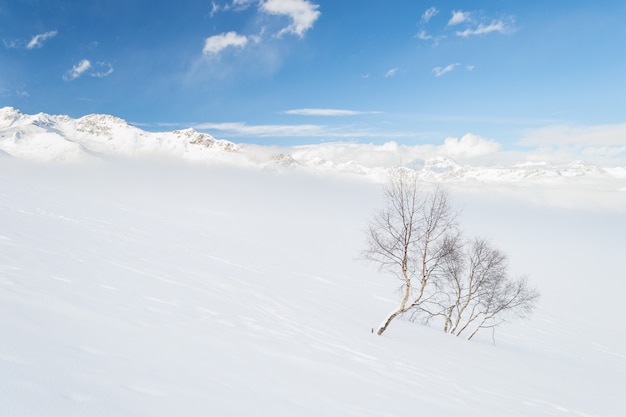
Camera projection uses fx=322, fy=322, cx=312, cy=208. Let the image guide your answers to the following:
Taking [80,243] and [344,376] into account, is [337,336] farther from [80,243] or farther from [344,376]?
[80,243]

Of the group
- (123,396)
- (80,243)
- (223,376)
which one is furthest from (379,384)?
(80,243)

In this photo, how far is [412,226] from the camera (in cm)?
1479

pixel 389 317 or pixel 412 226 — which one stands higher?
pixel 412 226

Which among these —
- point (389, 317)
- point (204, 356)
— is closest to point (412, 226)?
point (389, 317)

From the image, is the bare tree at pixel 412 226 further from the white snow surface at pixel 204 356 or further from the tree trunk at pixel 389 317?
the white snow surface at pixel 204 356

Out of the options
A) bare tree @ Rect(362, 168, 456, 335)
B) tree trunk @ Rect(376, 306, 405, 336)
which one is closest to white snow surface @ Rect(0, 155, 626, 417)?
tree trunk @ Rect(376, 306, 405, 336)

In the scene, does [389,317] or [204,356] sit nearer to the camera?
[204,356]

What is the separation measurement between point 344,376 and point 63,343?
18.1 feet

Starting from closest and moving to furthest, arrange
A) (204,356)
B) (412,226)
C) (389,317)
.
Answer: (204,356), (389,317), (412,226)

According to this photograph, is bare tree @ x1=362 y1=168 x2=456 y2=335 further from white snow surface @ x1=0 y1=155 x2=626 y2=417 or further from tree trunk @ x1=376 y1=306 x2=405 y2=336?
white snow surface @ x1=0 y1=155 x2=626 y2=417

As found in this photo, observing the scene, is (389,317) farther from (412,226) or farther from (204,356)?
(204,356)

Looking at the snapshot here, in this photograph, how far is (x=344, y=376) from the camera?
7477 millimetres

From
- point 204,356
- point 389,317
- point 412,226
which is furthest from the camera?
point 412,226

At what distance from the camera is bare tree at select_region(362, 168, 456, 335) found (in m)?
14.5
